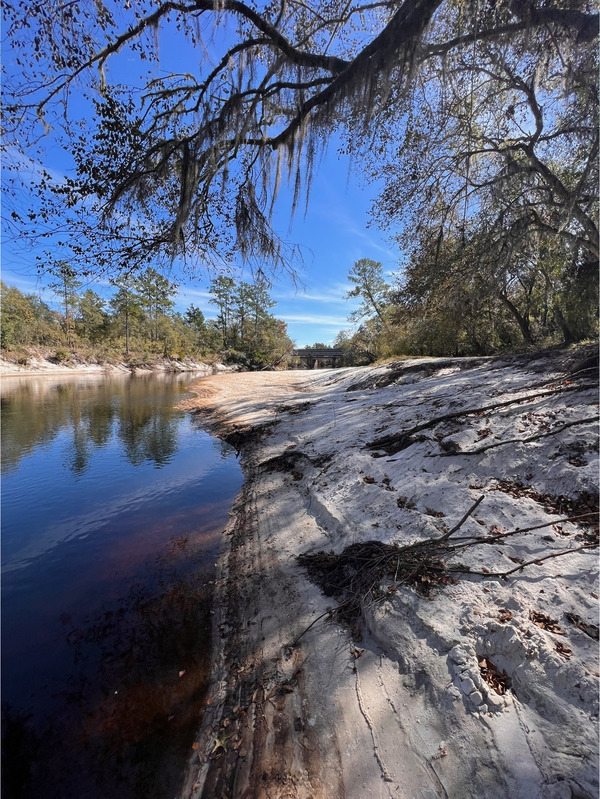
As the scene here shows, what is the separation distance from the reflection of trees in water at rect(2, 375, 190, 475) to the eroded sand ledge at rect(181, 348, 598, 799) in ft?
18.0

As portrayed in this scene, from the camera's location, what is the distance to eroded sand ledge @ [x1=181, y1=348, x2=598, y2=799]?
1460 mm

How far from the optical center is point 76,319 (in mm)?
39469

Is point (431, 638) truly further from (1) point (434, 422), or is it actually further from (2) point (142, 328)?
(2) point (142, 328)

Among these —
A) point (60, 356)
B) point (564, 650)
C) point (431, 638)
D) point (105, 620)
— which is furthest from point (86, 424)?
point (60, 356)

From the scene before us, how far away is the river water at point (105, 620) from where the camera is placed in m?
1.94

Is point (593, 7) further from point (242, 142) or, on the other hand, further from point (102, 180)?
point (102, 180)

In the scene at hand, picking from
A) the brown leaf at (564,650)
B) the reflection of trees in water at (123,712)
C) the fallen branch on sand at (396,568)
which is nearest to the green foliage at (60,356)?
the reflection of trees in water at (123,712)

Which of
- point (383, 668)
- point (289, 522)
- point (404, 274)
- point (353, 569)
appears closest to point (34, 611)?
point (289, 522)

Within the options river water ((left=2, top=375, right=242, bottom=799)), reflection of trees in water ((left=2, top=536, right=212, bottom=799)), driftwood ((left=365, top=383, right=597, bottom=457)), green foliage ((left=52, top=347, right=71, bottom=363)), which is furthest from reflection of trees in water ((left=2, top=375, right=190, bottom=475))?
green foliage ((left=52, top=347, right=71, bottom=363))

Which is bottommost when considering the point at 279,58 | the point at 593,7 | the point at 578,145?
the point at 279,58

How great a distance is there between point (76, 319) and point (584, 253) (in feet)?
156

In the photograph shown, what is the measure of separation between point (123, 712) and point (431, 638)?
2.16 meters

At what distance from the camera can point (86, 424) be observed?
11164 mm

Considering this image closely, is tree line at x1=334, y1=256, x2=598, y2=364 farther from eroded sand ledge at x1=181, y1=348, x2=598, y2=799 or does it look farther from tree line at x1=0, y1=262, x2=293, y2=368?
tree line at x1=0, y1=262, x2=293, y2=368
